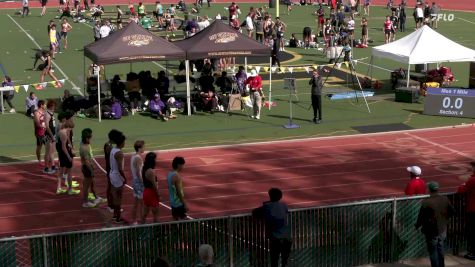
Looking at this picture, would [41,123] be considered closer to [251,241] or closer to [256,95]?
[256,95]

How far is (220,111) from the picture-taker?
1041 inches

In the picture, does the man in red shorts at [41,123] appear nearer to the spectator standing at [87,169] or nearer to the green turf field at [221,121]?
the green turf field at [221,121]

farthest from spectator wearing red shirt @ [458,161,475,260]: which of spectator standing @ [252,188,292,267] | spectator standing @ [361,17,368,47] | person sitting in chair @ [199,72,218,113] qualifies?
spectator standing @ [361,17,368,47]

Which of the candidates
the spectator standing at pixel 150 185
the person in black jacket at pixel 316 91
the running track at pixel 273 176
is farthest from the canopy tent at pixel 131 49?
the spectator standing at pixel 150 185

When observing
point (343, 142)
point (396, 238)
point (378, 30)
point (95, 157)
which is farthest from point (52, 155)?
point (378, 30)

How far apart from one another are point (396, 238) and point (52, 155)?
357 inches

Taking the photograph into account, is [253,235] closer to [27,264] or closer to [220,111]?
[27,264]

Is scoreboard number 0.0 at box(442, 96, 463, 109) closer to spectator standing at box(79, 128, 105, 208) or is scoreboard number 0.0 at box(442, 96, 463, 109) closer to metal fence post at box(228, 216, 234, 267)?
spectator standing at box(79, 128, 105, 208)

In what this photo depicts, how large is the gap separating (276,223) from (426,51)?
54.9 feet

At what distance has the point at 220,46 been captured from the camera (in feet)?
84.2

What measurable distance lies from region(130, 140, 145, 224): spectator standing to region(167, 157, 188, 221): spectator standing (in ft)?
3.42

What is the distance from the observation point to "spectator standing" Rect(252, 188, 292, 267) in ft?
39.9

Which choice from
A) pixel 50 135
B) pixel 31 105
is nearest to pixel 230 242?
pixel 50 135

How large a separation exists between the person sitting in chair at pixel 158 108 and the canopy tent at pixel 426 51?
26.1 ft
